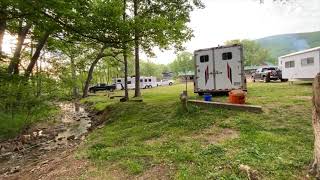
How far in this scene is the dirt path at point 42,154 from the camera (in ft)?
27.8

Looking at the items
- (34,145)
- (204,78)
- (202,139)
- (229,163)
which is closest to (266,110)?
(202,139)

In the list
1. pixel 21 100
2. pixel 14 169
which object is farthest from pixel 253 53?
pixel 14 169

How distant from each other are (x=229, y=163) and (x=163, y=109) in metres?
9.03

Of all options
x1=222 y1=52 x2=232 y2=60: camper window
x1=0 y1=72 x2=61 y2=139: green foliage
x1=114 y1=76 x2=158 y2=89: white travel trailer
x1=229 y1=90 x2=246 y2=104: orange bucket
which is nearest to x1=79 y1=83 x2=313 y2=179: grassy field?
x1=229 y1=90 x2=246 y2=104: orange bucket

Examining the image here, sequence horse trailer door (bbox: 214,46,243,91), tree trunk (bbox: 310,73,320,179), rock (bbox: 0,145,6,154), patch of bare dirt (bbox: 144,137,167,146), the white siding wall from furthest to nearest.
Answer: the white siding wall → horse trailer door (bbox: 214,46,243,91) → rock (bbox: 0,145,6,154) → patch of bare dirt (bbox: 144,137,167,146) → tree trunk (bbox: 310,73,320,179)

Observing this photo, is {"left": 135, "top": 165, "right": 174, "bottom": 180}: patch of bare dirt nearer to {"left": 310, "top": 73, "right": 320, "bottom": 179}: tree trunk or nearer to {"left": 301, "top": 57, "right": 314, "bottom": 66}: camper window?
{"left": 310, "top": 73, "right": 320, "bottom": 179}: tree trunk

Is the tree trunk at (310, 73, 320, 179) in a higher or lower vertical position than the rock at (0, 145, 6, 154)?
higher

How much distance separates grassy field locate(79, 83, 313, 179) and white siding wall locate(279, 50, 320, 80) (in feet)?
35.6

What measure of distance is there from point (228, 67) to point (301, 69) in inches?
374

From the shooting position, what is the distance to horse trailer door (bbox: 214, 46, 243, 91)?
18297 mm

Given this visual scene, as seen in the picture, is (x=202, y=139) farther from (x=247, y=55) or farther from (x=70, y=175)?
(x=247, y=55)

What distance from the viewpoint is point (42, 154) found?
12.4 meters

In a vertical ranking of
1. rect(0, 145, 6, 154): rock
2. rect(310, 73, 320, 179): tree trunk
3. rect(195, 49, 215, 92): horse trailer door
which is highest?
rect(195, 49, 215, 92): horse trailer door

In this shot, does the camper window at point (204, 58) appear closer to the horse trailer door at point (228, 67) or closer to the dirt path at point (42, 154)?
the horse trailer door at point (228, 67)
